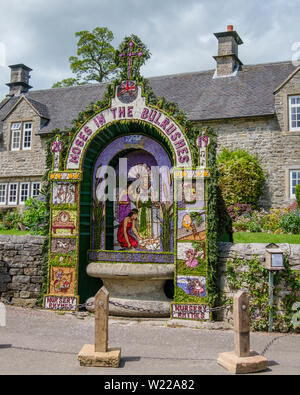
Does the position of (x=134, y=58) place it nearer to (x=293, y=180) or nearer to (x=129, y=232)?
(x=129, y=232)

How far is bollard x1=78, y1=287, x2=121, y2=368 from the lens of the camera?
5.26 m

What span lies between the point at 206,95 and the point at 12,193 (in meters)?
11.7

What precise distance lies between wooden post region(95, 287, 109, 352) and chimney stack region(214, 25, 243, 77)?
17945 millimetres

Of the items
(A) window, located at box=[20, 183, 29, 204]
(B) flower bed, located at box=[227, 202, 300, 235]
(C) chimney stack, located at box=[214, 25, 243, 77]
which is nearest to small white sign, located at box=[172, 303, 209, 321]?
(B) flower bed, located at box=[227, 202, 300, 235]

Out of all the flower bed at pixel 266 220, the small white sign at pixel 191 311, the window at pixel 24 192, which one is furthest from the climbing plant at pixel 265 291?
the window at pixel 24 192

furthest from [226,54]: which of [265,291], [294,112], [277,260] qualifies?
[265,291]

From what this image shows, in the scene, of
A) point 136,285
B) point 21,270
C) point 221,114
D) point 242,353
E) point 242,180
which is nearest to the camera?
point 242,353

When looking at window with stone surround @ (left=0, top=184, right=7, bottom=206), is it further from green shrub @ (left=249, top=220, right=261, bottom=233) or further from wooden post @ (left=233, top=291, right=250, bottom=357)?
wooden post @ (left=233, top=291, right=250, bottom=357)

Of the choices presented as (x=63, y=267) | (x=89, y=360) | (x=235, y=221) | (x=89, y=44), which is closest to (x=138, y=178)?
(x=63, y=267)

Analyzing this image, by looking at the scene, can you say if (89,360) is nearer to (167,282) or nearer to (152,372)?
(152,372)

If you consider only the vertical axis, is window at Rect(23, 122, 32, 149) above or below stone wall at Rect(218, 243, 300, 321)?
above

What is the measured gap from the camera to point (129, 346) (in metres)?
6.34

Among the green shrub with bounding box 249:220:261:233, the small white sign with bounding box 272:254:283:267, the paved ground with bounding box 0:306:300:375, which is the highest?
the green shrub with bounding box 249:220:261:233

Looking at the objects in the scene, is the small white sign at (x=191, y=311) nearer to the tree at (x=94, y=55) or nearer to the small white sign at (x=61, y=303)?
the small white sign at (x=61, y=303)
